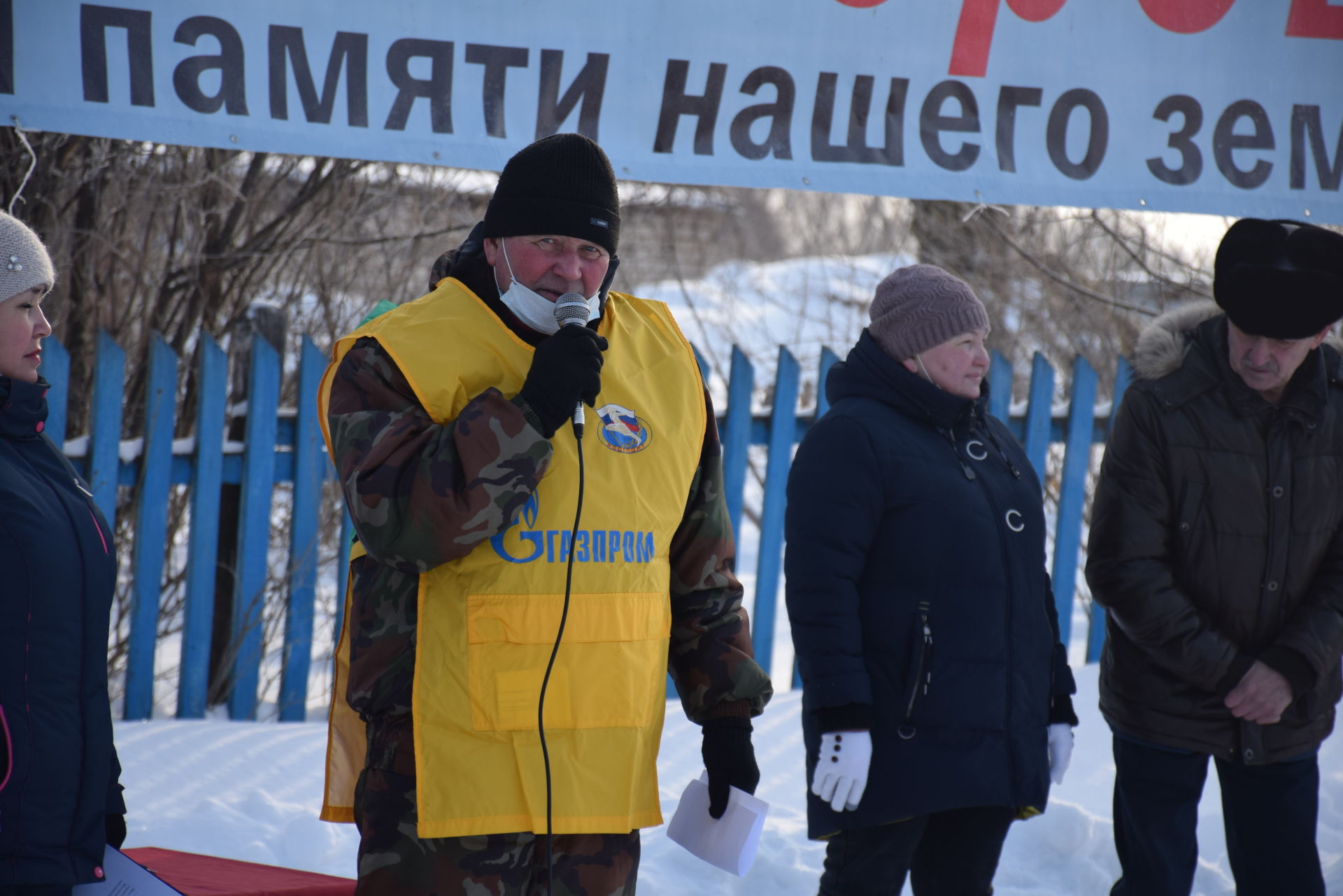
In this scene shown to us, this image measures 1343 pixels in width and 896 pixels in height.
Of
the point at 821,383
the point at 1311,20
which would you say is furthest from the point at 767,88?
the point at 1311,20

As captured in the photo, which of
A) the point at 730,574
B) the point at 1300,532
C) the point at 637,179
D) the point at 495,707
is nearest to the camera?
the point at 495,707

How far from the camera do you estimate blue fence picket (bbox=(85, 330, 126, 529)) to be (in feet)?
14.4

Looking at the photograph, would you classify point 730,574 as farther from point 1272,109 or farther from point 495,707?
point 1272,109

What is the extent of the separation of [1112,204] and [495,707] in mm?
3329

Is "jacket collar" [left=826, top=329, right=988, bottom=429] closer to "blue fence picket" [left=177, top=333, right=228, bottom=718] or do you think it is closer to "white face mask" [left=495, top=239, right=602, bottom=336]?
"white face mask" [left=495, top=239, right=602, bottom=336]

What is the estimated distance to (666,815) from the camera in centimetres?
396

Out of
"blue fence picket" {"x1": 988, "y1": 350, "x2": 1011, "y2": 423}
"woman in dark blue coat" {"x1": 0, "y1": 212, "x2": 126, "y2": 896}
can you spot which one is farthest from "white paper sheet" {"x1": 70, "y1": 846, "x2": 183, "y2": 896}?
"blue fence picket" {"x1": 988, "y1": 350, "x2": 1011, "y2": 423}

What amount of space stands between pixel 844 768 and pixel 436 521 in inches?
43.9

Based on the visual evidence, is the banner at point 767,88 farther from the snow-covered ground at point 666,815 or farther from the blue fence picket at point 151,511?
the snow-covered ground at point 666,815

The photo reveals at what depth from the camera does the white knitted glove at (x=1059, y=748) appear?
2.81 meters

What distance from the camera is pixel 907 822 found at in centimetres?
261

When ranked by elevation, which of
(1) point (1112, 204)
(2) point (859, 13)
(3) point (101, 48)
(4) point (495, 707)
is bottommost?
(4) point (495, 707)

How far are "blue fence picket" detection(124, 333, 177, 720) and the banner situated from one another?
1060 mm

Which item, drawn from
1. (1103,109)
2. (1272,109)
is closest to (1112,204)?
(1103,109)
